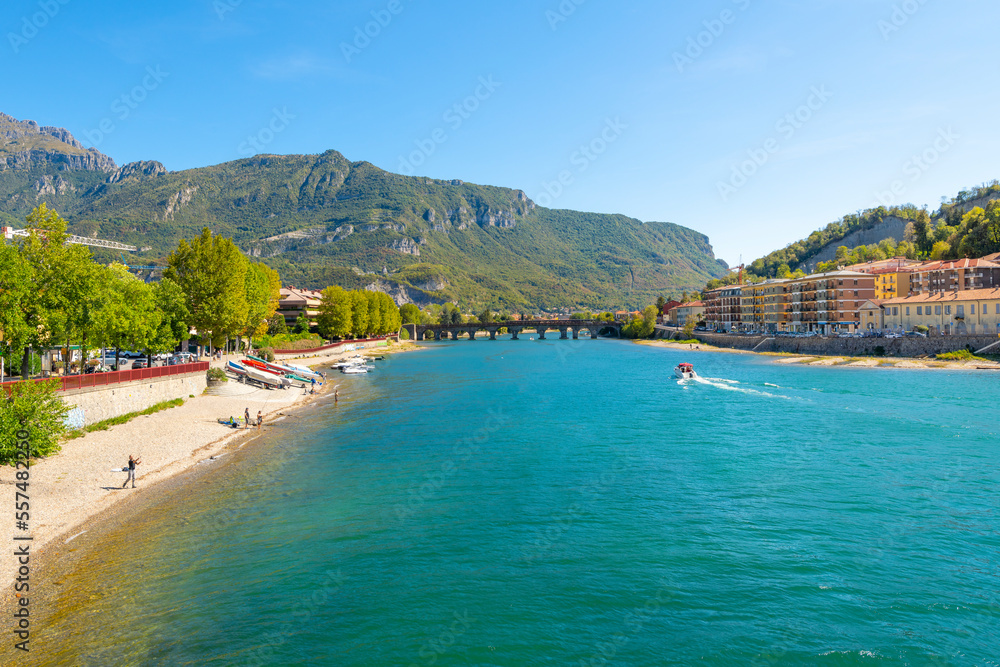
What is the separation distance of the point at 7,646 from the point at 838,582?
2519 centimetres

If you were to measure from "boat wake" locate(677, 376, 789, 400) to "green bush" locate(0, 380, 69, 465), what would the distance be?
209 feet

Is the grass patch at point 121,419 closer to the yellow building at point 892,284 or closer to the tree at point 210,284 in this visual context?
the tree at point 210,284

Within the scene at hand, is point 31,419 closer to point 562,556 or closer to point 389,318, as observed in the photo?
point 562,556

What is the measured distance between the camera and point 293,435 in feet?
144

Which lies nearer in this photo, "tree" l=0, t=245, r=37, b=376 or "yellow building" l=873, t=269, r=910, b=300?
"tree" l=0, t=245, r=37, b=376

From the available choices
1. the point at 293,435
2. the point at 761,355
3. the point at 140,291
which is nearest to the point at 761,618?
the point at 293,435

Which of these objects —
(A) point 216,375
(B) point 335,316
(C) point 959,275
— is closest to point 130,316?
(A) point 216,375

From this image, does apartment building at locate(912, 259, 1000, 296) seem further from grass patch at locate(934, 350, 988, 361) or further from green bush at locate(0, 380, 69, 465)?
green bush at locate(0, 380, 69, 465)

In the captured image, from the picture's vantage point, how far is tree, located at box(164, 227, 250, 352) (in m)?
67.6

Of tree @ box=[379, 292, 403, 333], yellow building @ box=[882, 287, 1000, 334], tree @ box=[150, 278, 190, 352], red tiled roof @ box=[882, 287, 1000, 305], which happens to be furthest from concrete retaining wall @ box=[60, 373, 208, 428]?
tree @ box=[379, 292, 403, 333]

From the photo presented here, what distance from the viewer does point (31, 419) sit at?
29.8m

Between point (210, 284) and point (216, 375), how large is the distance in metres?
13.3

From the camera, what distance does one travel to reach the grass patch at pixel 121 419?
3541 centimetres

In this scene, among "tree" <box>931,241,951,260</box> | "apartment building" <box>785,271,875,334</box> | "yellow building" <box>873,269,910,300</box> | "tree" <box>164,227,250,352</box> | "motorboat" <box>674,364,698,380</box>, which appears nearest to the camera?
"tree" <box>164,227,250,352</box>
